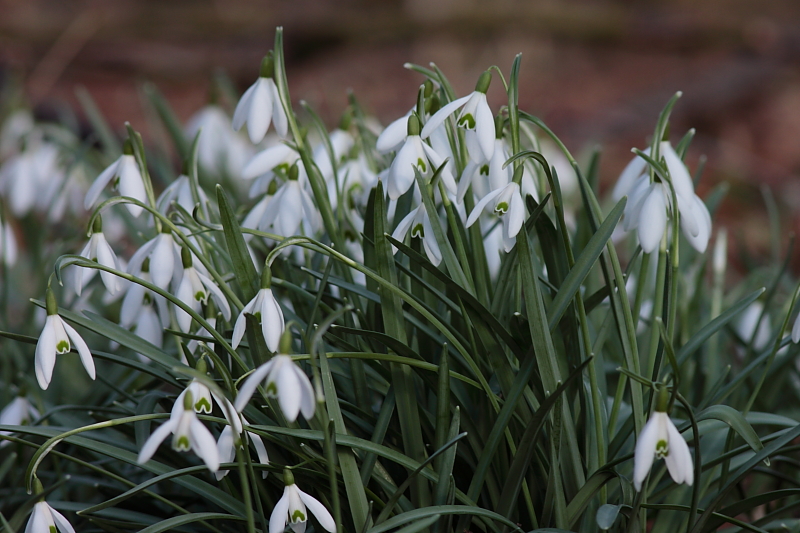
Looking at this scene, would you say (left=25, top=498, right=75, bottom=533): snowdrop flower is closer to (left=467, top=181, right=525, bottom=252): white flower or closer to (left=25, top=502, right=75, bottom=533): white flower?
(left=25, top=502, right=75, bottom=533): white flower

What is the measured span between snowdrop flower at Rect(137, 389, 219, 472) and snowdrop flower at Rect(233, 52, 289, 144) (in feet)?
1.63

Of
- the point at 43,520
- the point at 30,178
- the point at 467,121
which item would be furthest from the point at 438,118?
the point at 30,178

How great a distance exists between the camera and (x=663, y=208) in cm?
98

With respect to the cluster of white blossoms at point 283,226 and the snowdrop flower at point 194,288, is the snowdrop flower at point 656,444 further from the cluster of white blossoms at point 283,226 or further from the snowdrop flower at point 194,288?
the snowdrop flower at point 194,288

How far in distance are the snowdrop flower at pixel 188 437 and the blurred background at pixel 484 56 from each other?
4.34 metres

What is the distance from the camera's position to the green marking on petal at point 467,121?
3.31 feet

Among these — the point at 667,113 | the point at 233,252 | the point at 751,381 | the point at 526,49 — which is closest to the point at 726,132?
the point at 526,49

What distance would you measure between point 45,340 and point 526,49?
282 inches

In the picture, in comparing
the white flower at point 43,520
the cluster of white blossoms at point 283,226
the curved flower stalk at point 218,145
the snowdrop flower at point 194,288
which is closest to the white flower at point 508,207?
the cluster of white blossoms at point 283,226

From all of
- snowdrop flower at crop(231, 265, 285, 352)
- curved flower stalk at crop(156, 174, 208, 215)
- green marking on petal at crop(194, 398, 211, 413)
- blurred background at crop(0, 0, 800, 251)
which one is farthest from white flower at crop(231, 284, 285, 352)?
blurred background at crop(0, 0, 800, 251)

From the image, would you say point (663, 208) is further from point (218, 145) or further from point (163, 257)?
point (218, 145)

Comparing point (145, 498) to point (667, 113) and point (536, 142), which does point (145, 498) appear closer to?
point (536, 142)

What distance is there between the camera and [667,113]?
105 centimetres

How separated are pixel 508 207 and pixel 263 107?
1.50 ft
